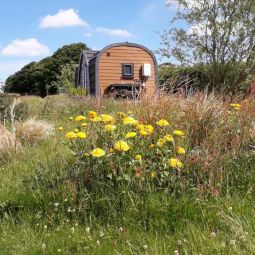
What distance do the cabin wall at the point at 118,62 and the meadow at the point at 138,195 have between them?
17.0m

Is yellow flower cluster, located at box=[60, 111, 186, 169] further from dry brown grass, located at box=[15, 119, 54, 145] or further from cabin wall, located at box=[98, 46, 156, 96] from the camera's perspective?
cabin wall, located at box=[98, 46, 156, 96]

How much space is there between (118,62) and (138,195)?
61.0 ft

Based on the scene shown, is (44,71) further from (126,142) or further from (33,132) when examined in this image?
(126,142)

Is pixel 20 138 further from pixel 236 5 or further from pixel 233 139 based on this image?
pixel 236 5

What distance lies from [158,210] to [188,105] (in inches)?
62.3

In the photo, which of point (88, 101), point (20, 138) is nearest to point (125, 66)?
point (88, 101)

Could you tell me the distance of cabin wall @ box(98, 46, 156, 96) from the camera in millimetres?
20703

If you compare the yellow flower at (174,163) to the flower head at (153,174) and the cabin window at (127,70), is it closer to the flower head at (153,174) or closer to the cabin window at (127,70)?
the flower head at (153,174)

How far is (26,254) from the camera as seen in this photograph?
7.98 feet

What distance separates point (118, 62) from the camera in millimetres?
21031

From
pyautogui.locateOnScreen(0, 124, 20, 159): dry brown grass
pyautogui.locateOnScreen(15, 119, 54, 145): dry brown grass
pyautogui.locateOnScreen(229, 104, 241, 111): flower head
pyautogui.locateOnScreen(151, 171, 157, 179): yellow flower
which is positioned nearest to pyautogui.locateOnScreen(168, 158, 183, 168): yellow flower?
pyautogui.locateOnScreen(151, 171, 157, 179): yellow flower

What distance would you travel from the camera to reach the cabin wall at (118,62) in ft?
67.9

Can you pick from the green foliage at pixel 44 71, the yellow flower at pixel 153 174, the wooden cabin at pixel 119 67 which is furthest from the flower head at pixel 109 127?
the green foliage at pixel 44 71

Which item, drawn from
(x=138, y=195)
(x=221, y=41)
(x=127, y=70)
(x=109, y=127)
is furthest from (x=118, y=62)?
(x=138, y=195)
